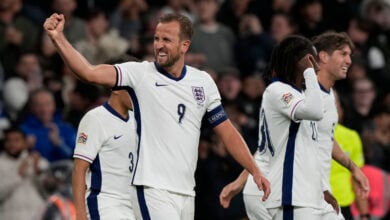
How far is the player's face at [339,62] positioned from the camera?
9945 mm

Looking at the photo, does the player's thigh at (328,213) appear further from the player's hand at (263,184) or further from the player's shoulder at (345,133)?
the player's shoulder at (345,133)

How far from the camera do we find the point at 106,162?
30.6 ft

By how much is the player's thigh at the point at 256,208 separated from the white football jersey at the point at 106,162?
90 cm

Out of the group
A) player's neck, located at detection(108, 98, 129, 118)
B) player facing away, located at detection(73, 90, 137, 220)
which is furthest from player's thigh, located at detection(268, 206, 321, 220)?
player's neck, located at detection(108, 98, 129, 118)

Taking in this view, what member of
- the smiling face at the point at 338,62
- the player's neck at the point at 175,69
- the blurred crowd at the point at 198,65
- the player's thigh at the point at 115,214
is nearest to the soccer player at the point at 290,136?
the smiling face at the point at 338,62

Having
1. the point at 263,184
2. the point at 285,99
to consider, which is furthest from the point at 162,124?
the point at 285,99

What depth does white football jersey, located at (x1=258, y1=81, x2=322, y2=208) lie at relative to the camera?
920 cm

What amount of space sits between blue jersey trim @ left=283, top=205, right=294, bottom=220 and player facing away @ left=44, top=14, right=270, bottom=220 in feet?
1.66

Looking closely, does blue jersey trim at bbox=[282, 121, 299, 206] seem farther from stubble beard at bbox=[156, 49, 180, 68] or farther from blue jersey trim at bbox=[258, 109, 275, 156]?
stubble beard at bbox=[156, 49, 180, 68]

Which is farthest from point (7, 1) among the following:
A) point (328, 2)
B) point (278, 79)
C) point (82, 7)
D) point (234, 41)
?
point (278, 79)

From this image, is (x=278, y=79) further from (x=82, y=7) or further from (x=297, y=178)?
(x=82, y=7)

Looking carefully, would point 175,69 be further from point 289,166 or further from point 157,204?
point 289,166

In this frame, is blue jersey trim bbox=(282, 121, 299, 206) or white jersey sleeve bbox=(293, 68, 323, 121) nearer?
white jersey sleeve bbox=(293, 68, 323, 121)

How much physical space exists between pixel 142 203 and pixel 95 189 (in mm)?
849
